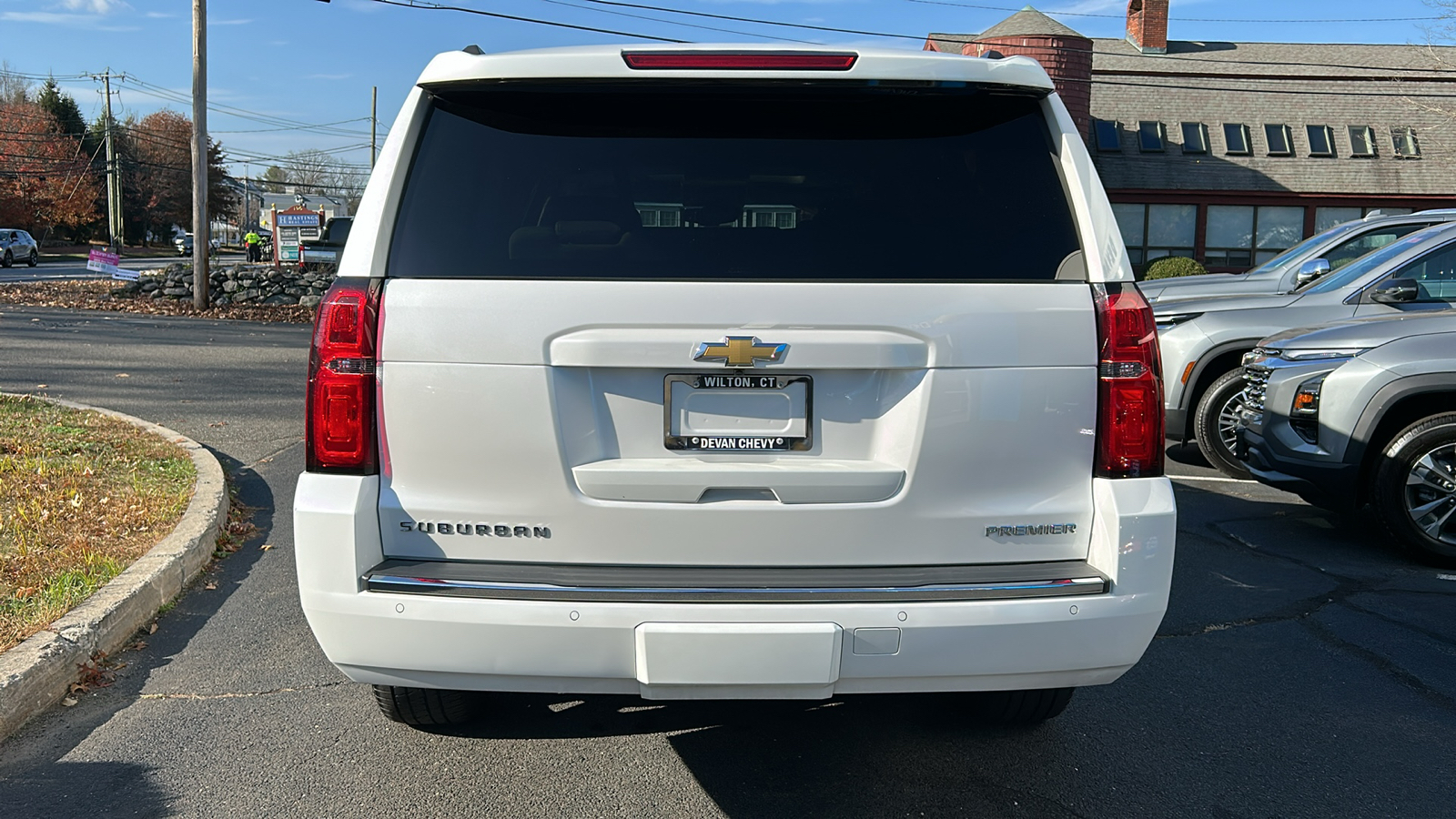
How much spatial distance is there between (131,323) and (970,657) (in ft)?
62.3

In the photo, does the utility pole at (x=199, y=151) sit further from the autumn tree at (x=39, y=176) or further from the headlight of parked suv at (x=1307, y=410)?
the autumn tree at (x=39, y=176)

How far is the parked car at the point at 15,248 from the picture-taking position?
43.8m

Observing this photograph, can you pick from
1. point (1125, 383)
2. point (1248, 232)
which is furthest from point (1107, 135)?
point (1125, 383)

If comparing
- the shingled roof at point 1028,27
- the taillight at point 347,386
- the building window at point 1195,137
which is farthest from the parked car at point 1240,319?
the building window at point 1195,137

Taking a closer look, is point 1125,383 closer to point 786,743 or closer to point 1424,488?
point 786,743

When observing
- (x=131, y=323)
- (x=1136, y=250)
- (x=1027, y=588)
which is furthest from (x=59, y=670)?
(x=1136, y=250)

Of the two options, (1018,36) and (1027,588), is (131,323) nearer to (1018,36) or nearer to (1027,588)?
(1027,588)

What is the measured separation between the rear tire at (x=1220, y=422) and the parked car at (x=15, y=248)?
47.7m

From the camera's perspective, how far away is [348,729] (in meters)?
3.76

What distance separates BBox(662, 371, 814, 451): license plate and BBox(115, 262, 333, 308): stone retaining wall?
21516 millimetres

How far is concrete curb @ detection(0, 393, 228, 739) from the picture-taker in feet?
12.5

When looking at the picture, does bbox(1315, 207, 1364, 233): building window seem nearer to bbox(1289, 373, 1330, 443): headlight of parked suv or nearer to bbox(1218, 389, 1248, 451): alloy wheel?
bbox(1218, 389, 1248, 451): alloy wheel

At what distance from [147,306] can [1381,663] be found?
73.1 ft

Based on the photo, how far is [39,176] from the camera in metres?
69.3
